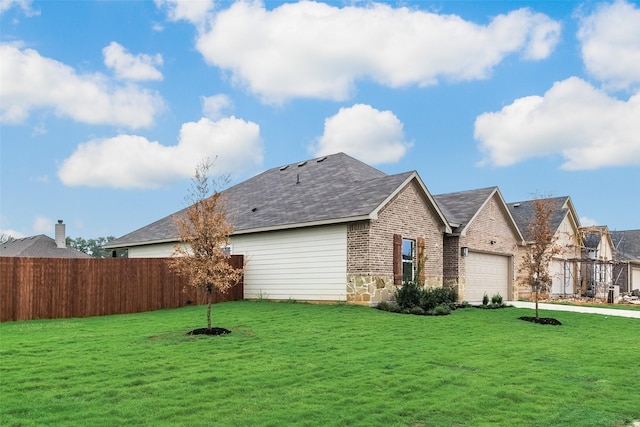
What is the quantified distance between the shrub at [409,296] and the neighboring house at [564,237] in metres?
16.8

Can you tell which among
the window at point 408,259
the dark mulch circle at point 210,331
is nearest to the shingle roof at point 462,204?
the window at point 408,259

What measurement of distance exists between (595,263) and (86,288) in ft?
107

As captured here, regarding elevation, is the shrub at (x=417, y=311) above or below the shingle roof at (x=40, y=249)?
below

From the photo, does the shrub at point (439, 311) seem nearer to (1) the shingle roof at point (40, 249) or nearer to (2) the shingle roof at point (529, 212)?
(2) the shingle roof at point (529, 212)

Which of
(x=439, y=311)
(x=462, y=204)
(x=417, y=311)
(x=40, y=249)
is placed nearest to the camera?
(x=417, y=311)

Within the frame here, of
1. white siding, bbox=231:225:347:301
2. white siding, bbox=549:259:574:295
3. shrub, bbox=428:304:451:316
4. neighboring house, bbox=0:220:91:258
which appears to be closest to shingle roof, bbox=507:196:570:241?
white siding, bbox=549:259:574:295

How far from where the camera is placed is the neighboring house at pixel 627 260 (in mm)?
44750

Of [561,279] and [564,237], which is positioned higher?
[564,237]

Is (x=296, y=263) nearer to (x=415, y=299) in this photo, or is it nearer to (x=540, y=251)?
(x=415, y=299)

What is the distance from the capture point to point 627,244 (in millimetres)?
49250

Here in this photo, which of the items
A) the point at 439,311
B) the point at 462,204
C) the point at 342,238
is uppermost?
the point at 462,204

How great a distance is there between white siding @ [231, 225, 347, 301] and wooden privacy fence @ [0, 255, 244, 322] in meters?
2.49

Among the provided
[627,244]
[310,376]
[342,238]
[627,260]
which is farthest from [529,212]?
[310,376]

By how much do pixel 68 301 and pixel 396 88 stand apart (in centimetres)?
1367
